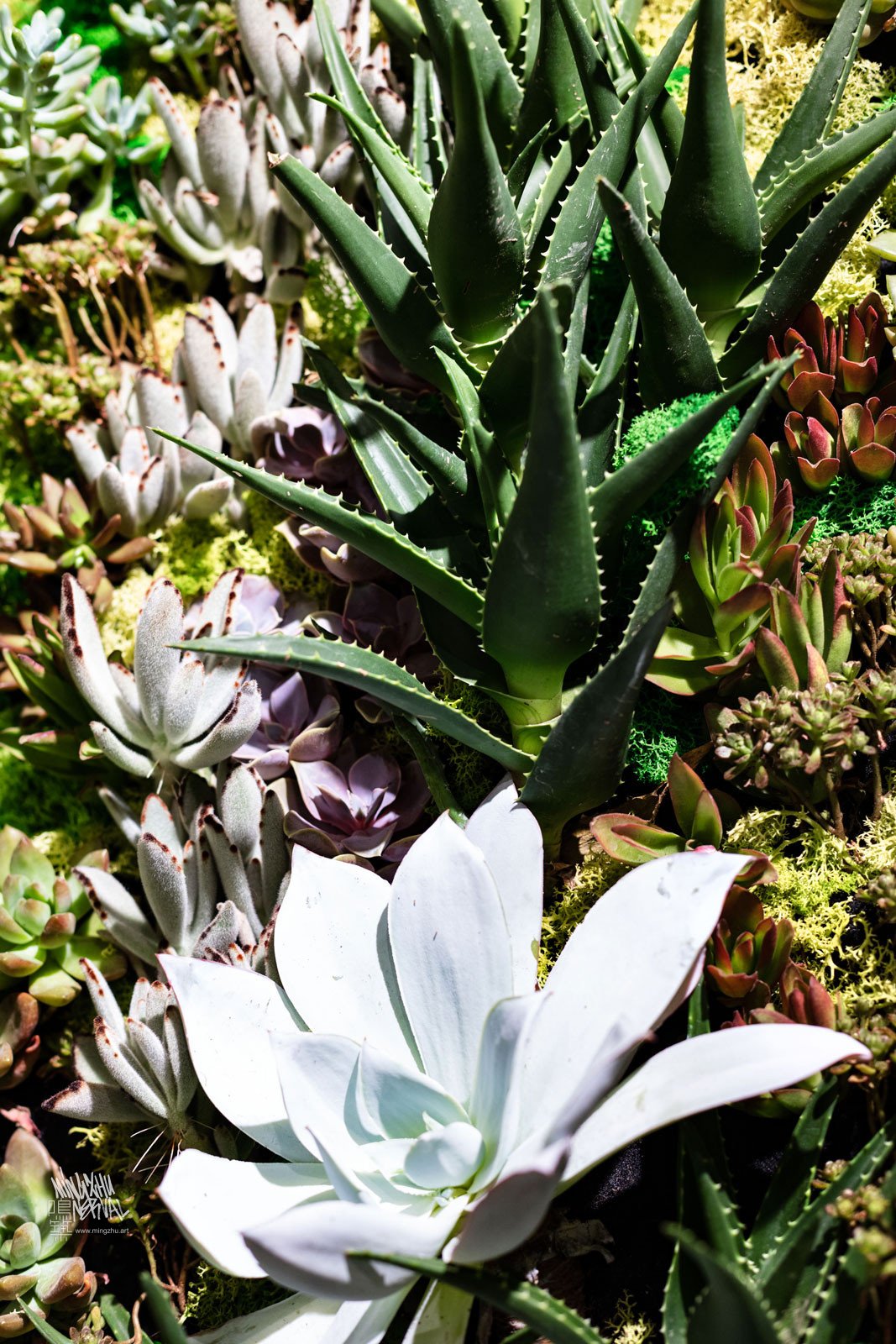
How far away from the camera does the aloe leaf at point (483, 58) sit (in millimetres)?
921

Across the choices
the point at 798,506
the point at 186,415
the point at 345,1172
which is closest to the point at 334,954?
the point at 345,1172

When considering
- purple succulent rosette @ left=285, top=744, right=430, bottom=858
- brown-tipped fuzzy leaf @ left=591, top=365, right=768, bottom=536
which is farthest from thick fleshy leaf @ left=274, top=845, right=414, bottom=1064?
brown-tipped fuzzy leaf @ left=591, top=365, right=768, bottom=536

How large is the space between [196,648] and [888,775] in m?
0.53

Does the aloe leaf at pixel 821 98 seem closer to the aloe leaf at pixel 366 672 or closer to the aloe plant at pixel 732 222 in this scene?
the aloe plant at pixel 732 222

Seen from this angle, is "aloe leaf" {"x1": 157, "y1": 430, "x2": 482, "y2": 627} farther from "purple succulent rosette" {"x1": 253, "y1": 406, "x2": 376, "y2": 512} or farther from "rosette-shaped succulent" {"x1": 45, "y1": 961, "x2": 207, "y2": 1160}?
"rosette-shaped succulent" {"x1": 45, "y1": 961, "x2": 207, "y2": 1160}

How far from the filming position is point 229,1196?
0.73m

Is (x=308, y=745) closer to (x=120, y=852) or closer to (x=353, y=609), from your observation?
(x=353, y=609)

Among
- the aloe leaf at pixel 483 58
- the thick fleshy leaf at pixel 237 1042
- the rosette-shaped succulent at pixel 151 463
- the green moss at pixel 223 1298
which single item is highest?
the aloe leaf at pixel 483 58

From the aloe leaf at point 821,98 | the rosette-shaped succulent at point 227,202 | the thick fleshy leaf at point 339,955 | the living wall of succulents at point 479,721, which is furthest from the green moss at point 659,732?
the rosette-shaped succulent at point 227,202

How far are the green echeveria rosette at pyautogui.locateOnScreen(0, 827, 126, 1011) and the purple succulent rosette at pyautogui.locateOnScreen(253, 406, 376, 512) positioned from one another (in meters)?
0.43

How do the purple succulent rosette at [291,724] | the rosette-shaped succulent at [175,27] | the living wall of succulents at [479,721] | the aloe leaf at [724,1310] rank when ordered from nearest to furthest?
the aloe leaf at [724,1310] < the living wall of succulents at [479,721] < the purple succulent rosette at [291,724] < the rosette-shaped succulent at [175,27]

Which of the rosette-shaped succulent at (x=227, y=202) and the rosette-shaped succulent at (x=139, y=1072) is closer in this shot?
the rosette-shaped succulent at (x=139, y=1072)

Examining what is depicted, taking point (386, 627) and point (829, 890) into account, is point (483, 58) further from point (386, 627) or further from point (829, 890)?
point (829, 890)

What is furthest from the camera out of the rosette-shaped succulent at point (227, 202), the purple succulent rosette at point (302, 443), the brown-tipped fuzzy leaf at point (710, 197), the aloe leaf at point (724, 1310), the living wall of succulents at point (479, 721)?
the rosette-shaped succulent at point (227, 202)
